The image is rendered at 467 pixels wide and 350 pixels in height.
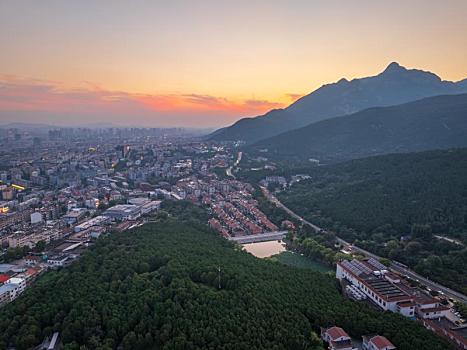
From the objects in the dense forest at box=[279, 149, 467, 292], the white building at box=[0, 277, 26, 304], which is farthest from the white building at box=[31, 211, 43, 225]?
the dense forest at box=[279, 149, 467, 292]

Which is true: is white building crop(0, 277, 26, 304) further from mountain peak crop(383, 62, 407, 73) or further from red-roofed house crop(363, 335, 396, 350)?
mountain peak crop(383, 62, 407, 73)

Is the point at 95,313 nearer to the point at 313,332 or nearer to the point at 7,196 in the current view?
the point at 313,332

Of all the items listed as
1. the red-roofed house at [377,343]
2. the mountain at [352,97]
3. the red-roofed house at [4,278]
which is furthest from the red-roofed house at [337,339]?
the mountain at [352,97]

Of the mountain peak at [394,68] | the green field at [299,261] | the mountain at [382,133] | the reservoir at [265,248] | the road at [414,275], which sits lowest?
the reservoir at [265,248]

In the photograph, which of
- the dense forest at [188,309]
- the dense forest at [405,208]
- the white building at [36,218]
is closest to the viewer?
the dense forest at [188,309]

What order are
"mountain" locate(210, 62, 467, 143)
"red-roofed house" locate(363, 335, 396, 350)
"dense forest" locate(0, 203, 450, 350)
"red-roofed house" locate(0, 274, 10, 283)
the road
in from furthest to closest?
"mountain" locate(210, 62, 467, 143) → "red-roofed house" locate(0, 274, 10, 283) → the road → "dense forest" locate(0, 203, 450, 350) → "red-roofed house" locate(363, 335, 396, 350)

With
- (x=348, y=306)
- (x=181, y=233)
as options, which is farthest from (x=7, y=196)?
(x=348, y=306)

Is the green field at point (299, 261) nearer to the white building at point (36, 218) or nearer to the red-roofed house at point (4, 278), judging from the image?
the red-roofed house at point (4, 278)
